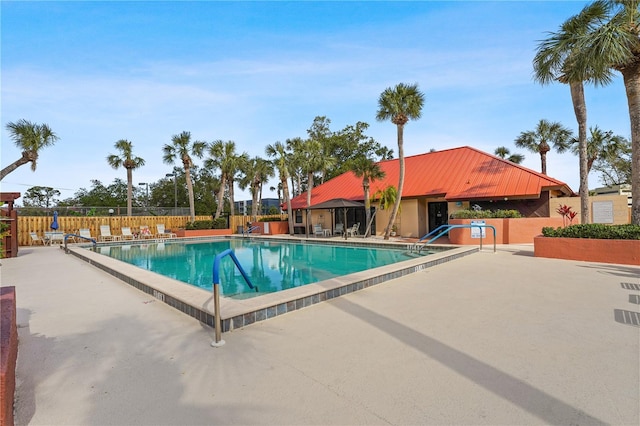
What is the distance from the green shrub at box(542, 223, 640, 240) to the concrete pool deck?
14.6 feet

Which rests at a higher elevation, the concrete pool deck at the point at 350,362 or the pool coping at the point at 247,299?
the pool coping at the point at 247,299

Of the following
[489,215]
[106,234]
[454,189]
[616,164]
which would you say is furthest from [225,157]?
→ [616,164]

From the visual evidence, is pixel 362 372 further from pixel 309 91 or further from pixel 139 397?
pixel 309 91

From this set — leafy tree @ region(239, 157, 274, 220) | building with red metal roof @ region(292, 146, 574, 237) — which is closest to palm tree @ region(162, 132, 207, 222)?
leafy tree @ region(239, 157, 274, 220)

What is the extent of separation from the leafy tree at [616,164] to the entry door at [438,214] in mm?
17698

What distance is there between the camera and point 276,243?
1889cm

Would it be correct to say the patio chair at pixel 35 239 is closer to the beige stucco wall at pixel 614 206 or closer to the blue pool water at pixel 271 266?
the blue pool water at pixel 271 266

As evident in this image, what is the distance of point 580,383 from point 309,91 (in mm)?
16482

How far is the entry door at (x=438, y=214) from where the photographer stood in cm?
1853

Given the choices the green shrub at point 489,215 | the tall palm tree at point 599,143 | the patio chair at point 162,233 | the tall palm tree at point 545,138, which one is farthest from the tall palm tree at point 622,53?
the patio chair at point 162,233

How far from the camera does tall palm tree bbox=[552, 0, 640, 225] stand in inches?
344

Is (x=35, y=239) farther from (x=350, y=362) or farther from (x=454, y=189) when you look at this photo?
(x=454, y=189)

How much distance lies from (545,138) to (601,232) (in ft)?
62.7

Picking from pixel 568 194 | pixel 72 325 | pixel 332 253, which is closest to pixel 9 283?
pixel 72 325
